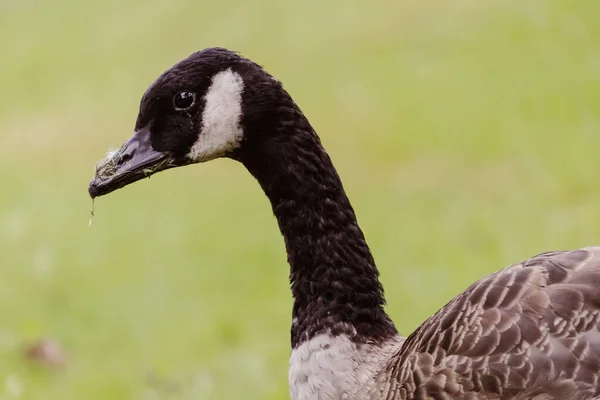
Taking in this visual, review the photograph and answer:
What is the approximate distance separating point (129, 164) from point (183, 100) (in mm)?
280

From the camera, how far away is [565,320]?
245 centimetres

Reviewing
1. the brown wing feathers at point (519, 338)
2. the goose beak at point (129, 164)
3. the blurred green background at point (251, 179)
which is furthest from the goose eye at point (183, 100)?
the blurred green background at point (251, 179)

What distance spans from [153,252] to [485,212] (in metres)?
2.48

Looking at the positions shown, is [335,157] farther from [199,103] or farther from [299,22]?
[199,103]

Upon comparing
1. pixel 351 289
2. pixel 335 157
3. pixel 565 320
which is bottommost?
pixel 565 320

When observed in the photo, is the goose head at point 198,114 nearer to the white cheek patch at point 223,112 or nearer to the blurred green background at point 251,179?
the white cheek patch at point 223,112

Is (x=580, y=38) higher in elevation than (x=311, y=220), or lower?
higher

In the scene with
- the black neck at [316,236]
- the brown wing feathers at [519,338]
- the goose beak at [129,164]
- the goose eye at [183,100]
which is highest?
the goose eye at [183,100]

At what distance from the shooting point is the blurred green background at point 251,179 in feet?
18.4

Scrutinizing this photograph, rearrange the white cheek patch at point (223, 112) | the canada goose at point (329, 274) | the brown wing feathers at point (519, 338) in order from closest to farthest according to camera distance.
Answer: the brown wing feathers at point (519, 338), the canada goose at point (329, 274), the white cheek patch at point (223, 112)

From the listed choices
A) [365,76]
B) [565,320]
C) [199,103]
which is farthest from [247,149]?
[365,76]

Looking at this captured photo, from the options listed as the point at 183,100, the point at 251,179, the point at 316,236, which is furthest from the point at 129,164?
the point at 251,179

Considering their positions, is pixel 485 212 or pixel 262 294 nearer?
pixel 262 294

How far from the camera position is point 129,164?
292 centimetres
